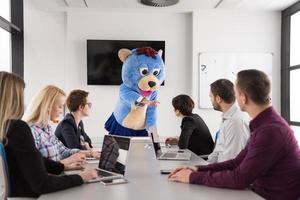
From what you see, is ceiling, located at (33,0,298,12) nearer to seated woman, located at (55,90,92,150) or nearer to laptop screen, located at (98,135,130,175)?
seated woman, located at (55,90,92,150)

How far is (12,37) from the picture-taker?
4.48 metres

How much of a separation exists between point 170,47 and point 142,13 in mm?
635

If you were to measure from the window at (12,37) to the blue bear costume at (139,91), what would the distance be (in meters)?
1.62

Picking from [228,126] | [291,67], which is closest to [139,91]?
[228,126]

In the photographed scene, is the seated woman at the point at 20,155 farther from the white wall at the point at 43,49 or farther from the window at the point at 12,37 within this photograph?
the white wall at the point at 43,49

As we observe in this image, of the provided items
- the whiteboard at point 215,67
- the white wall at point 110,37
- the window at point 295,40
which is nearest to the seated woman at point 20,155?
the white wall at point 110,37

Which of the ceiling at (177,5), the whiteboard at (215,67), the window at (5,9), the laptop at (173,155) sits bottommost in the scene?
the laptop at (173,155)

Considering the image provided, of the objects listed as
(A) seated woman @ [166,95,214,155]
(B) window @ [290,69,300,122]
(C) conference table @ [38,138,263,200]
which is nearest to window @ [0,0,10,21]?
(A) seated woman @ [166,95,214,155]

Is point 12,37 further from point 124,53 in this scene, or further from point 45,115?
point 45,115

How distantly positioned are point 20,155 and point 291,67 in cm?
408

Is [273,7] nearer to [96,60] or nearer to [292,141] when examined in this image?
[96,60]

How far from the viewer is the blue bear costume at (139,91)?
3.46 metres

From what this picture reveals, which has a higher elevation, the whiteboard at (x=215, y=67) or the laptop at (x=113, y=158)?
the whiteboard at (x=215, y=67)

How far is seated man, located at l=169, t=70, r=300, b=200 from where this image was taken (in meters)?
1.45
